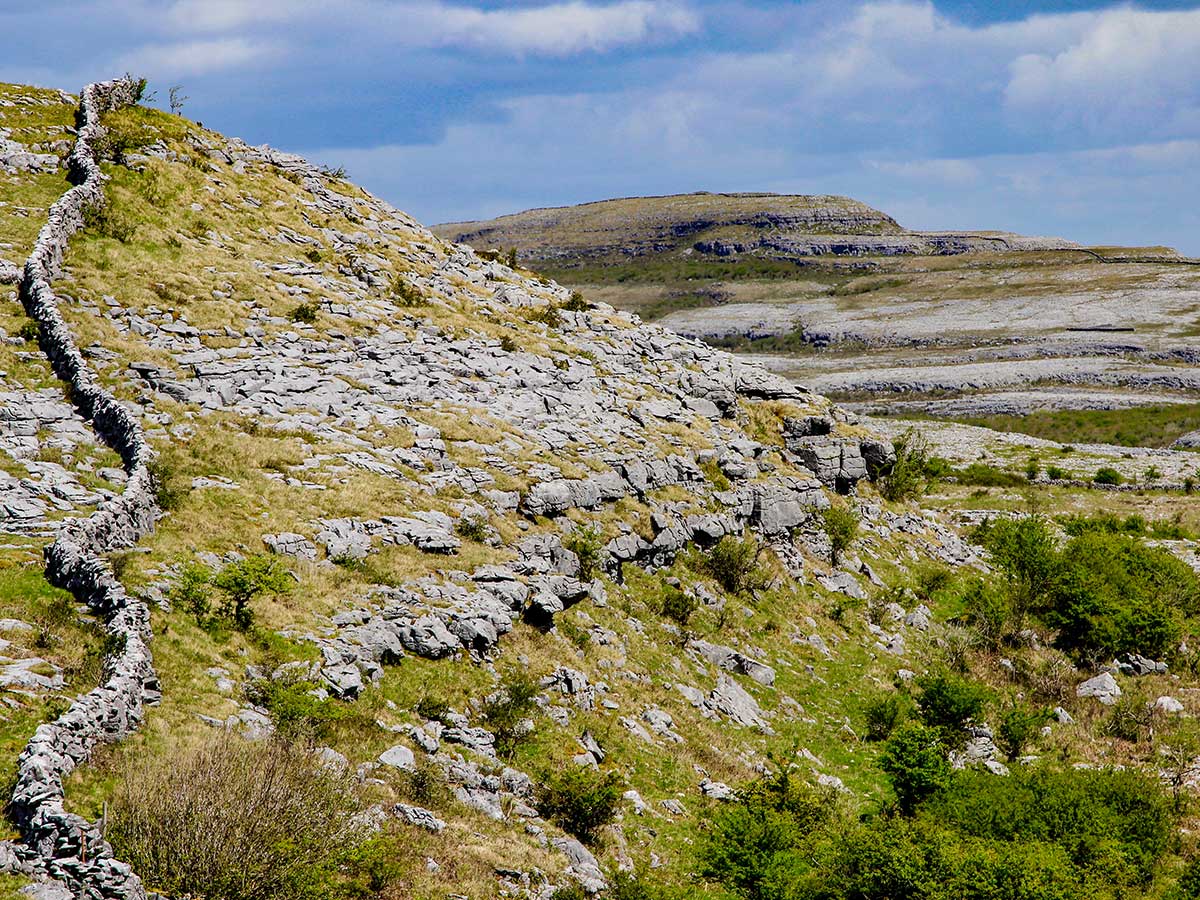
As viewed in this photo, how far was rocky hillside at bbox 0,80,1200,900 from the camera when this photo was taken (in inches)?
698

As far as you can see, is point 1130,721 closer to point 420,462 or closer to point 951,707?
point 951,707

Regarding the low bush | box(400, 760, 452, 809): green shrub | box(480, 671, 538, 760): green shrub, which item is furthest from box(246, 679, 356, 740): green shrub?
the low bush

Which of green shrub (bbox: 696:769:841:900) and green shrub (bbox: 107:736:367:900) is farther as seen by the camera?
green shrub (bbox: 696:769:841:900)

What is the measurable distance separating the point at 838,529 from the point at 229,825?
123ft

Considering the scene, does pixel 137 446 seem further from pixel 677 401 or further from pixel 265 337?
pixel 677 401

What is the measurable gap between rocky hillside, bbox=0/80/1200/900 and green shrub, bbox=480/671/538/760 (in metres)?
0.10

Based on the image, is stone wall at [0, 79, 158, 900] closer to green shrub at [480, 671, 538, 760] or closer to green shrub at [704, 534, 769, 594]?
green shrub at [480, 671, 538, 760]

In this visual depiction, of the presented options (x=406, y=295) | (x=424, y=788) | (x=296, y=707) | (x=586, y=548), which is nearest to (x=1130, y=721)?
(x=586, y=548)

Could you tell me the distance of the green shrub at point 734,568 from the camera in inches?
1553

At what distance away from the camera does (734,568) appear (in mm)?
39500

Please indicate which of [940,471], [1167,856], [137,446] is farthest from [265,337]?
[940,471]

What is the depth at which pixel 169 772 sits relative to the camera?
50.6 feet

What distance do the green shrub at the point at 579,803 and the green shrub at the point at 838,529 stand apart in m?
26.6

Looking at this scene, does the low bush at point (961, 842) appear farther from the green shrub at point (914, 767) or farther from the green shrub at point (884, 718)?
the green shrub at point (884, 718)
